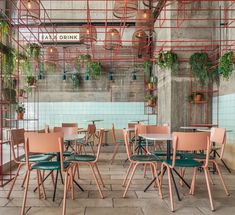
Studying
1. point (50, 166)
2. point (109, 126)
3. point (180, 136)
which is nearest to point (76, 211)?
point (50, 166)

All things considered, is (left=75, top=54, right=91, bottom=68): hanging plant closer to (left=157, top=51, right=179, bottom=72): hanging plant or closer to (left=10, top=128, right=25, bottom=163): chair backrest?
(left=157, top=51, right=179, bottom=72): hanging plant

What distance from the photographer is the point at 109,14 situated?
37.0 ft

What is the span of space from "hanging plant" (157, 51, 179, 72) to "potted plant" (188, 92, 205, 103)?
31.4 inches

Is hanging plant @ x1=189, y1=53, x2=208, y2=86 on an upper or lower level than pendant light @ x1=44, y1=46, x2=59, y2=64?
lower

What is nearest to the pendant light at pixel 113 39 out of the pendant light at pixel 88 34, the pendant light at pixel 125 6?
the pendant light at pixel 88 34

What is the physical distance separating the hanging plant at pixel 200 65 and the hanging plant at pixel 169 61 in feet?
1.42

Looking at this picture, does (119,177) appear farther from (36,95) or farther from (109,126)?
(36,95)

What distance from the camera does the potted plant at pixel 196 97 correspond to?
722cm

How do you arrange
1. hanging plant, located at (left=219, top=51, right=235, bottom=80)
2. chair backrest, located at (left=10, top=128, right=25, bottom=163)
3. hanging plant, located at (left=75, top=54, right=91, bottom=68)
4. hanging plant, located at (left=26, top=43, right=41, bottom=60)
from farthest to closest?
hanging plant, located at (left=75, top=54, right=91, bottom=68) < hanging plant, located at (left=26, top=43, right=41, bottom=60) < hanging plant, located at (left=219, top=51, right=235, bottom=80) < chair backrest, located at (left=10, top=128, right=25, bottom=163)

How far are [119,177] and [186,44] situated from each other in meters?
4.17

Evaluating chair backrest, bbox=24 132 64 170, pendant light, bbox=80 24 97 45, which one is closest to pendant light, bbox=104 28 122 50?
pendant light, bbox=80 24 97 45

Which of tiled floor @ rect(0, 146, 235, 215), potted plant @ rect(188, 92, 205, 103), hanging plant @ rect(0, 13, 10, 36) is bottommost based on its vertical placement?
tiled floor @ rect(0, 146, 235, 215)

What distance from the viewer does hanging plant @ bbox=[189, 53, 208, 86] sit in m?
7.14

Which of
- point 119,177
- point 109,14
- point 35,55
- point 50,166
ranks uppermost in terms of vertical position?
point 109,14
